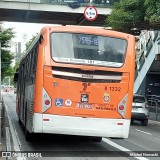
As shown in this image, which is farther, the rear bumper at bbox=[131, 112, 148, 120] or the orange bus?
the rear bumper at bbox=[131, 112, 148, 120]

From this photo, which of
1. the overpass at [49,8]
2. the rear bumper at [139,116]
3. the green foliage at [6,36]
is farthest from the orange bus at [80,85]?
the overpass at [49,8]

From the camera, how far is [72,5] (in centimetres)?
4138

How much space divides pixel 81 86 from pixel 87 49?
1.08m

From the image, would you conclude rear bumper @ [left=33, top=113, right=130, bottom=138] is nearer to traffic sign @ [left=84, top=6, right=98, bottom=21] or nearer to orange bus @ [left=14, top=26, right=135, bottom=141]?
orange bus @ [left=14, top=26, right=135, bottom=141]

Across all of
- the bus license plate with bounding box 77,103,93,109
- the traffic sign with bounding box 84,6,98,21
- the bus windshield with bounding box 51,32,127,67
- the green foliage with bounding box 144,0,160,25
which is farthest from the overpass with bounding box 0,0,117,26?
the bus license plate with bounding box 77,103,93,109

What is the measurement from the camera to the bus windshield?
482 inches

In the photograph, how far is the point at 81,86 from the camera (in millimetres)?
12102

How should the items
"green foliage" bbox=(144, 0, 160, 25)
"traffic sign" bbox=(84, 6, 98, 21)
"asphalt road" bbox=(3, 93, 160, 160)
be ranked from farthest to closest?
"traffic sign" bbox=(84, 6, 98, 21) → "green foliage" bbox=(144, 0, 160, 25) → "asphalt road" bbox=(3, 93, 160, 160)

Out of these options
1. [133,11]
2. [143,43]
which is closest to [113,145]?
[133,11]

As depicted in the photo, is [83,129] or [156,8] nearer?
[83,129]

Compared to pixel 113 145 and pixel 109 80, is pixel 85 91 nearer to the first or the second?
pixel 109 80

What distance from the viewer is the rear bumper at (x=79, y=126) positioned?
11.9 meters

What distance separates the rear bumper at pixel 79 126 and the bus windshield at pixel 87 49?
1.55 meters

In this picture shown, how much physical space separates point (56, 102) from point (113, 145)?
3.48 m
